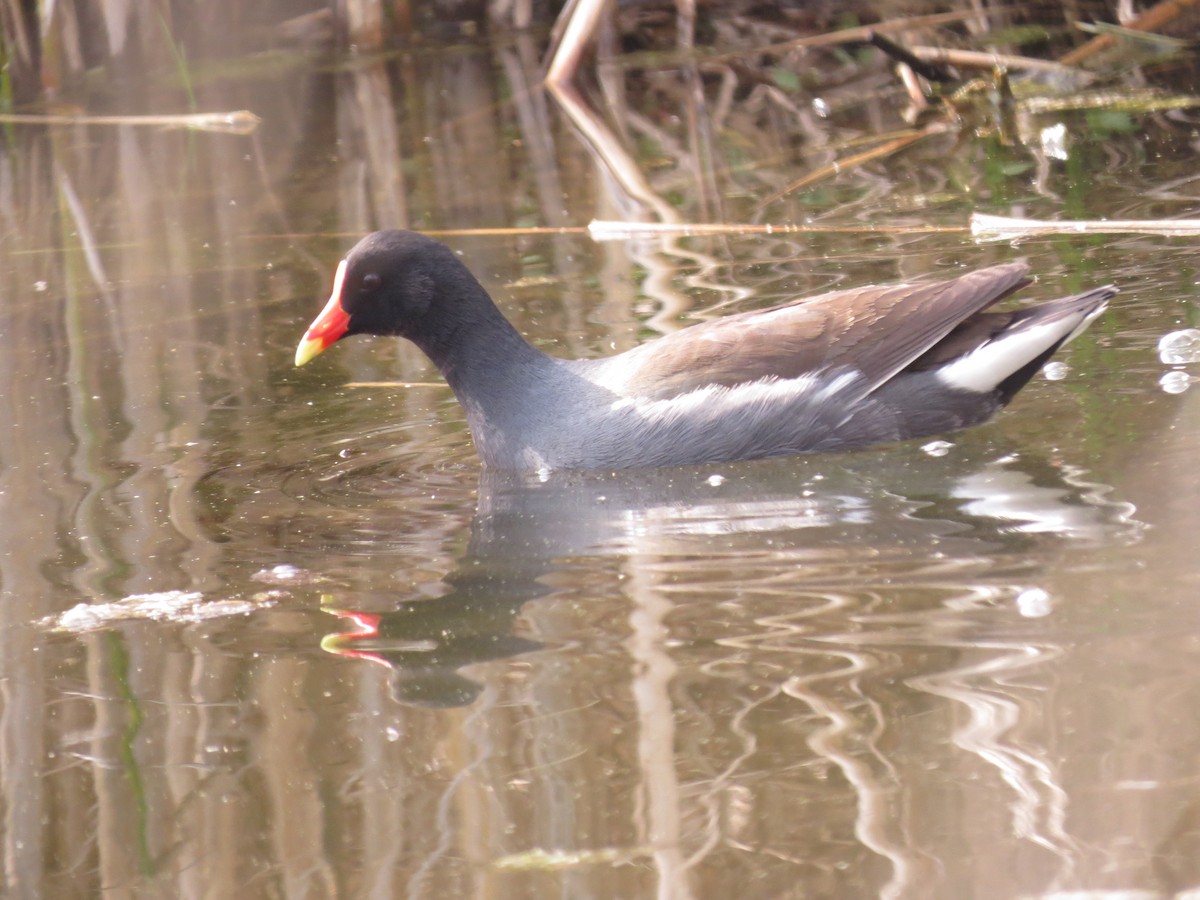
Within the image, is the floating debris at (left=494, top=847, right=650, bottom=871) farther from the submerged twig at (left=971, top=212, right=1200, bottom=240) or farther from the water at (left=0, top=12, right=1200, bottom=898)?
the submerged twig at (left=971, top=212, right=1200, bottom=240)

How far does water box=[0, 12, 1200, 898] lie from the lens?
90.1 inches

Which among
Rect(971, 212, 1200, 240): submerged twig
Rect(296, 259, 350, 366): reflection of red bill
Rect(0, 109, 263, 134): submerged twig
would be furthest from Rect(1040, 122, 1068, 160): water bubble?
Rect(0, 109, 263, 134): submerged twig

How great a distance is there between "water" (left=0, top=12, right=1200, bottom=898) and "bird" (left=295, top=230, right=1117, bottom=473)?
0.08 m

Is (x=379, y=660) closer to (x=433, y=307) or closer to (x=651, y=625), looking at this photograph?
(x=651, y=625)

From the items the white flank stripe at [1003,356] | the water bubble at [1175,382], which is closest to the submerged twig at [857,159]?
the white flank stripe at [1003,356]

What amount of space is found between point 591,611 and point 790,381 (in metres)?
1.17

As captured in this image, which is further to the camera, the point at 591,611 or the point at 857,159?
the point at 857,159

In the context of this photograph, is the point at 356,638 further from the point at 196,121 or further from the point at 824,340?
the point at 196,121

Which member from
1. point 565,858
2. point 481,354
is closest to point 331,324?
point 481,354

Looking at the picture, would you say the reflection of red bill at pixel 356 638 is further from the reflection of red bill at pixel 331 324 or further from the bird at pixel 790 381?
the reflection of red bill at pixel 331 324

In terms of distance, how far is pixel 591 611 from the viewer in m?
3.13

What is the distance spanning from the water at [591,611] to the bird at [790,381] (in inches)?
3.2

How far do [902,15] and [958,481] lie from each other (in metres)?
6.83

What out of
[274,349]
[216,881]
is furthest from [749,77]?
[216,881]
